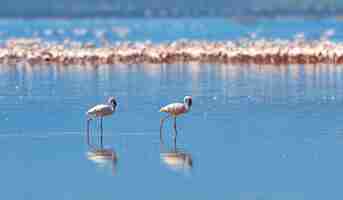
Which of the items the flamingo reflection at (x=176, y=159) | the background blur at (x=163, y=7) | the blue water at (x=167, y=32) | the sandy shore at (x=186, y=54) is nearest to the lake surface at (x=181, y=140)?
the flamingo reflection at (x=176, y=159)

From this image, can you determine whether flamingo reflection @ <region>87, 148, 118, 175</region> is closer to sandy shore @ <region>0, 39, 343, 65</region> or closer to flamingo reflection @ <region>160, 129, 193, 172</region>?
flamingo reflection @ <region>160, 129, 193, 172</region>

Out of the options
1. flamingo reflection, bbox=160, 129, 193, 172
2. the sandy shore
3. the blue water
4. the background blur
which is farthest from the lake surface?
the background blur

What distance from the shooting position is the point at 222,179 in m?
13.2

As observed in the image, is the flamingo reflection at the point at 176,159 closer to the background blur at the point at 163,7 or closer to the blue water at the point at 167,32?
the blue water at the point at 167,32

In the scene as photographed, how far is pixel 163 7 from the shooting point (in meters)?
153

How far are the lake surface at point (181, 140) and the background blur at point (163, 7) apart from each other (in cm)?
10630

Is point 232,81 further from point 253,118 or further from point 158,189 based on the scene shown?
point 158,189

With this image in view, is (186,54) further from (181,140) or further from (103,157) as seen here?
(103,157)

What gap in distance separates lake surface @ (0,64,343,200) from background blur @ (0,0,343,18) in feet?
349

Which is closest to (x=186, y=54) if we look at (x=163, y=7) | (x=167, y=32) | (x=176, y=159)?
(x=176, y=159)

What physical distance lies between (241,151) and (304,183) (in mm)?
1941

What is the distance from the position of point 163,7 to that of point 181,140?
137291mm

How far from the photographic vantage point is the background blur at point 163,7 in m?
134

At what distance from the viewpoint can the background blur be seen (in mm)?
134250
